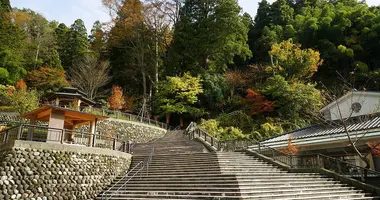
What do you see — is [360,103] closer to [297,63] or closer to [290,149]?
[290,149]

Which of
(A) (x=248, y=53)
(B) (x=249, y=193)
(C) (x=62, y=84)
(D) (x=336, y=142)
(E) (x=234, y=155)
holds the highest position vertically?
(A) (x=248, y=53)

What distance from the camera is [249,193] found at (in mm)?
9188

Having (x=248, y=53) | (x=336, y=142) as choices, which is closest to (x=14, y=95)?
(x=336, y=142)

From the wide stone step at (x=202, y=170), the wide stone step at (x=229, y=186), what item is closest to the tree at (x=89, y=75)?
the wide stone step at (x=202, y=170)

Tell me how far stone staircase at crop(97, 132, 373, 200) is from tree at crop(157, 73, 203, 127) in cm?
1428

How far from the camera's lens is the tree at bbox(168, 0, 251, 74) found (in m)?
32.7

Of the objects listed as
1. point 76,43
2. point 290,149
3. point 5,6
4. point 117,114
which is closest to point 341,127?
point 290,149

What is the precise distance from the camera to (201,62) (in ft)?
114

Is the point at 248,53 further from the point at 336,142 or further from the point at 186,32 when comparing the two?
the point at 336,142

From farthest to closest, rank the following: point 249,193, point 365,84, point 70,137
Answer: point 365,84, point 70,137, point 249,193

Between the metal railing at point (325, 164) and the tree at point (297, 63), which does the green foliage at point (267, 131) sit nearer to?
the metal railing at point (325, 164)

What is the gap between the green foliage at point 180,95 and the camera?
2905 centimetres

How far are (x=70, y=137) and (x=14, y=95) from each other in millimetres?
10374

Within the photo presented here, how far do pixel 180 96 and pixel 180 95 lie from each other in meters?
0.13
